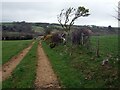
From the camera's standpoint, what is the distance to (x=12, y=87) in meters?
15.9

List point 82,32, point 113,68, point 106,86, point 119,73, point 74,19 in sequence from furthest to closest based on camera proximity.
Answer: point 74,19 → point 82,32 → point 113,68 → point 119,73 → point 106,86

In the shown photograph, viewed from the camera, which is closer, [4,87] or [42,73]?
[4,87]

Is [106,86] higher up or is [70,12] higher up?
[70,12]

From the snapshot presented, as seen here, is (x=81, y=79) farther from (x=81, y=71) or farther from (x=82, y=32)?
(x=82, y=32)

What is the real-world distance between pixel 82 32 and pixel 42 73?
2121 centimetres

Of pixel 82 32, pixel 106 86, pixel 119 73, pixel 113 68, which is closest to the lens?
pixel 106 86

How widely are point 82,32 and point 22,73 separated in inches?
846

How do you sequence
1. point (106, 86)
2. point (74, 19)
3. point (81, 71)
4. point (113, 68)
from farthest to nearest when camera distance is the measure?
point (74, 19)
point (81, 71)
point (113, 68)
point (106, 86)

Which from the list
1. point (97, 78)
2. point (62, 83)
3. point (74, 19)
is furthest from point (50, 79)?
point (74, 19)

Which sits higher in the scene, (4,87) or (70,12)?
(70,12)

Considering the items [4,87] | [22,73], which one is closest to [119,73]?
[4,87]

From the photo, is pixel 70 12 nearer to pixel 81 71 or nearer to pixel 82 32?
pixel 82 32

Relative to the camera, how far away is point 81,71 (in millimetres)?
19688

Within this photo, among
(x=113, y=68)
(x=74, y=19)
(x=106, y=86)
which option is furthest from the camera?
(x=74, y=19)
